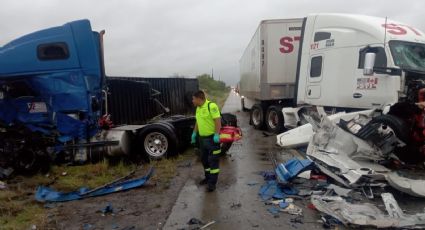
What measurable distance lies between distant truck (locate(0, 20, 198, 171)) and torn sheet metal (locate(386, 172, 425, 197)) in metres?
4.15

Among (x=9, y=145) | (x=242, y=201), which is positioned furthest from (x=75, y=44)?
(x=242, y=201)

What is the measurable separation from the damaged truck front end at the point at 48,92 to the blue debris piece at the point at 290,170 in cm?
394

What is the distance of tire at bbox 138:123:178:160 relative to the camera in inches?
340

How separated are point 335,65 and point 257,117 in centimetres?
511

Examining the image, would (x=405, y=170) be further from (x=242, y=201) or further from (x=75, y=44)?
(x=75, y=44)

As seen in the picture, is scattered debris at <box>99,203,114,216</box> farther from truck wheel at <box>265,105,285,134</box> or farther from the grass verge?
truck wheel at <box>265,105,285,134</box>

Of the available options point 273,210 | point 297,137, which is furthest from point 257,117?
point 273,210

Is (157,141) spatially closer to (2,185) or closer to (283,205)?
(2,185)

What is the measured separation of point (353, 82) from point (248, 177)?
382 cm

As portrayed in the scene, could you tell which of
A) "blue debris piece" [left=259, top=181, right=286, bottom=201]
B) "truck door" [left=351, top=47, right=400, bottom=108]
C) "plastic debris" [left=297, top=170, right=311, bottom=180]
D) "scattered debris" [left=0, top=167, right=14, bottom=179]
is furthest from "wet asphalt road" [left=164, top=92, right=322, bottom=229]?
"scattered debris" [left=0, top=167, right=14, bottom=179]

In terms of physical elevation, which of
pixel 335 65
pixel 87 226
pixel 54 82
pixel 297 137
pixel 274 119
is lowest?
pixel 87 226

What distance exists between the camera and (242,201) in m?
5.89

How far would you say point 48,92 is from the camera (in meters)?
8.29

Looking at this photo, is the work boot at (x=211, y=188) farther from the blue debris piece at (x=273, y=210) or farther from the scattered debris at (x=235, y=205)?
the blue debris piece at (x=273, y=210)
